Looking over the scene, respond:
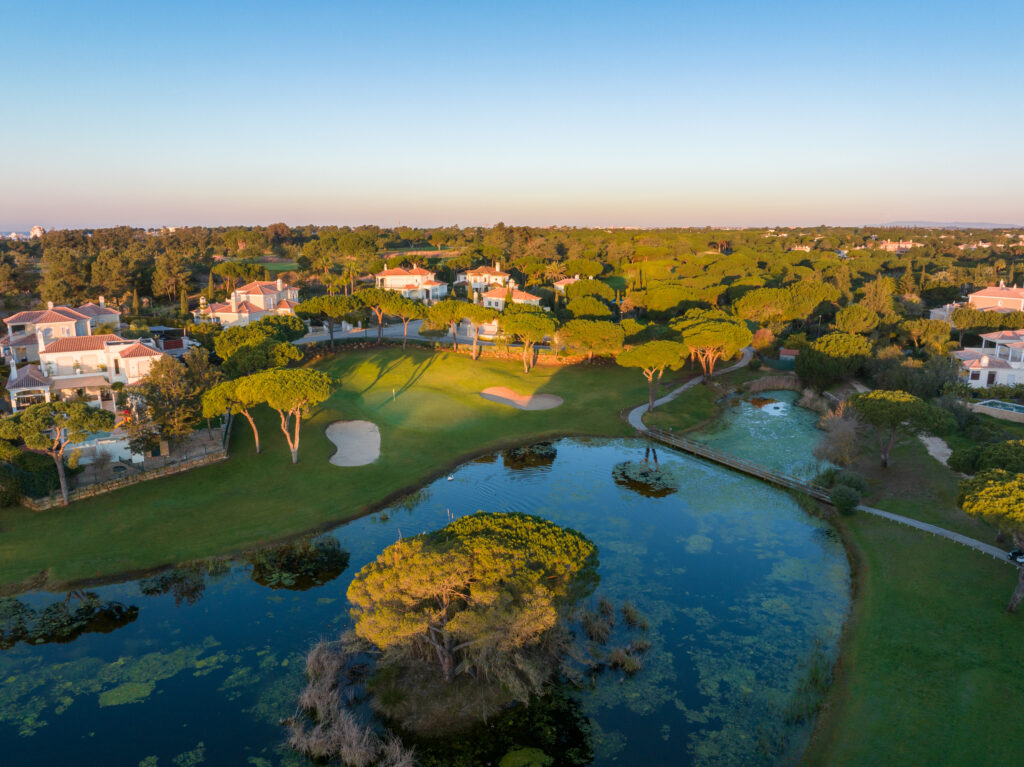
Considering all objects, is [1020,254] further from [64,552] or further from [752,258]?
[64,552]

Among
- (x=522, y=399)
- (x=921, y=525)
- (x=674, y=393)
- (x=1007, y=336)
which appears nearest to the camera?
(x=921, y=525)

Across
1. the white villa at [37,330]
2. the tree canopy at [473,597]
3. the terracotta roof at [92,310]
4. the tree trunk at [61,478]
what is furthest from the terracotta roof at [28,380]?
the tree canopy at [473,597]

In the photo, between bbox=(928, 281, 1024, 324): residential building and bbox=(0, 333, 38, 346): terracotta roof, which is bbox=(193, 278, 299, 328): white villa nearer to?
bbox=(0, 333, 38, 346): terracotta roof

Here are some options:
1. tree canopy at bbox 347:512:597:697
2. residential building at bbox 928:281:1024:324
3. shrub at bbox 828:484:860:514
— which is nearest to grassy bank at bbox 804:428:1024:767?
shrub at bbox 828:484:860:514

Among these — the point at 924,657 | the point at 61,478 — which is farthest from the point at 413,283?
the point at 924,657

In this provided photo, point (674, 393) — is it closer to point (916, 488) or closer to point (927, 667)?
point (916, 488)

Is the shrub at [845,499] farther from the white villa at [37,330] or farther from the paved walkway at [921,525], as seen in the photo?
the white villa at [37,330]
